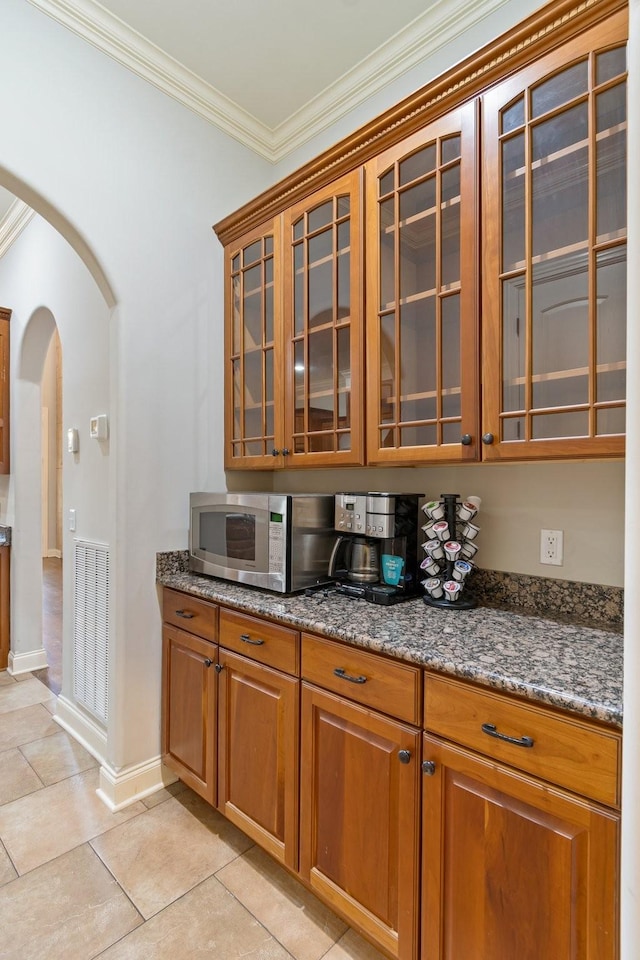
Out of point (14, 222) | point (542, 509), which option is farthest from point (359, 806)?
point (14, 222)

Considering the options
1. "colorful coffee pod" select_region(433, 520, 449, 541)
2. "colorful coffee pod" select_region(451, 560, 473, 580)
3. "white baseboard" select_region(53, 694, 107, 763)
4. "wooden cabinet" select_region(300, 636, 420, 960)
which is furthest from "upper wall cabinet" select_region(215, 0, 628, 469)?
"white baseboard" select_region(53, 694, 107, 763)

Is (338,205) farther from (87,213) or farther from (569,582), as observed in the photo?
(569,582)

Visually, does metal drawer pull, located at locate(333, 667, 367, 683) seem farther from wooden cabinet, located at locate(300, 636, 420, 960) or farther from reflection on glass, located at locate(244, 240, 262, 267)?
reflection on glass, located at locate(244, 240, 262, 267)

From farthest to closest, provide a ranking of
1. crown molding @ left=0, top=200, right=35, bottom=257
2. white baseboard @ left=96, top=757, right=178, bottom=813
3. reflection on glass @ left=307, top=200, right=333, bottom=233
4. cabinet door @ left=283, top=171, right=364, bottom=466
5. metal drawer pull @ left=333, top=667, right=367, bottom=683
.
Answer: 1. crown molding @ left=0, top=200, right=35, bottom=257
2. white baseboard @ left=96, top=757, right=178, bottom=813
3. reflection on glass @ left=307, top=200, right=333, bottom=233
4. cabinet door @ left=283, top=171, right=364, bottom=466
5. metal drawer pull @ left=333, top=667, right=367, bottom=683

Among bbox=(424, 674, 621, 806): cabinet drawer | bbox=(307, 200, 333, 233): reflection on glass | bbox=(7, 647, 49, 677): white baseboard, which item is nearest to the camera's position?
bbox=(424, 674, 621, 806): cabinet drawer

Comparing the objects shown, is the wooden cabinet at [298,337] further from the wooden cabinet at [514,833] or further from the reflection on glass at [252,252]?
the wooden cabinet at [514,833]

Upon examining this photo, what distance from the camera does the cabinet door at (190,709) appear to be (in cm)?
178

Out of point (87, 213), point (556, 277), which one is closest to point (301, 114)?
point (87, 213)

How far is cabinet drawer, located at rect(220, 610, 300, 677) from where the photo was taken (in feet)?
4.86

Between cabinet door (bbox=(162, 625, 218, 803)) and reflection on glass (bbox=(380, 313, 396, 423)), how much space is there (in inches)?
42.2

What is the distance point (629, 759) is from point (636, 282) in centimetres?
74

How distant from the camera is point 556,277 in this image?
4.13 ft

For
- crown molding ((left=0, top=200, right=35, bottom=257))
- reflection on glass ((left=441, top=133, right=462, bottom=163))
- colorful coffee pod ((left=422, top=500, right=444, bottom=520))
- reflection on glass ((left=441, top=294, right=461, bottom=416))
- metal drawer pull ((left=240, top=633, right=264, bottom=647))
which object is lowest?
metal drawer pull ((left=240, top=633, right=264, bottom=647))

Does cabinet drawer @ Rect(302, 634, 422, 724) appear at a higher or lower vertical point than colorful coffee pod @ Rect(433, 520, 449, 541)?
lower
